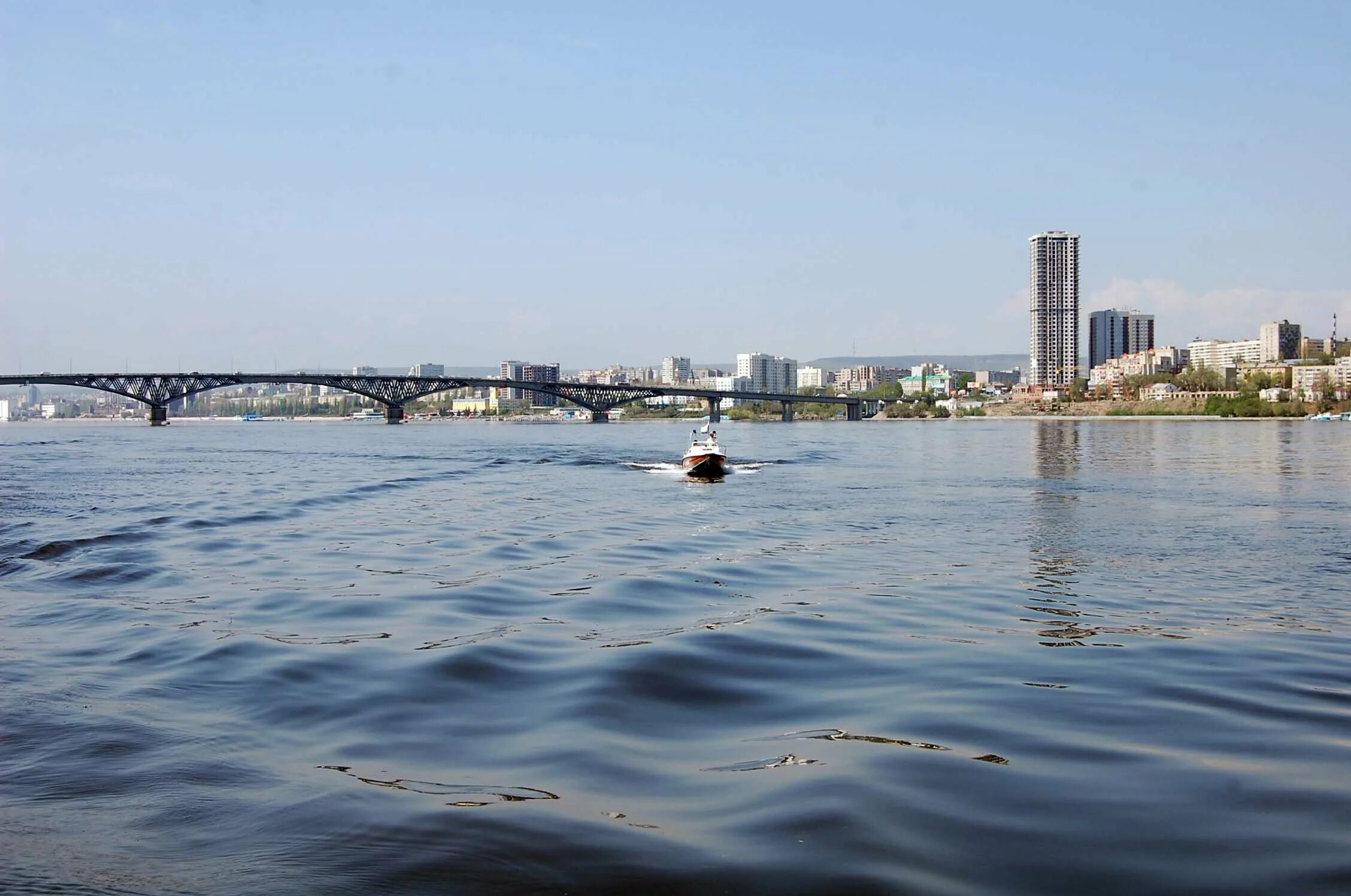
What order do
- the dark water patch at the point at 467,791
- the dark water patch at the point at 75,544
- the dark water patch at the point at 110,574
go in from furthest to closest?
the dark water patch at the point at 75,544, the dark water patch at the point at 110,574, the dark water patch at the point at 467,791

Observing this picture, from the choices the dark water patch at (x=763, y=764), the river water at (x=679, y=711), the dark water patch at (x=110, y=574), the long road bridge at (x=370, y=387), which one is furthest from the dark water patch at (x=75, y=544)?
the long road bridge at (x=370, y=387)

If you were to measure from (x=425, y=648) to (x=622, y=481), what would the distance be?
1511 inches

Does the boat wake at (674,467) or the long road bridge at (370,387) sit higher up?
the long road bridge at (370,387)

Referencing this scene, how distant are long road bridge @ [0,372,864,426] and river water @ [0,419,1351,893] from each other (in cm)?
13076

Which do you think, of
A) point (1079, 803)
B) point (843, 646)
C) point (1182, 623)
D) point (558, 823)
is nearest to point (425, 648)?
point (843, 646)

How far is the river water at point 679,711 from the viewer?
22.6 ft

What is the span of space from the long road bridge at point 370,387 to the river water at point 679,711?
13076 cm

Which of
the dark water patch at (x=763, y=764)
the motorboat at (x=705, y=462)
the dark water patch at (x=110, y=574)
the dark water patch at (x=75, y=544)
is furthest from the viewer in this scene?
the motorboat at (x=705, y=462)

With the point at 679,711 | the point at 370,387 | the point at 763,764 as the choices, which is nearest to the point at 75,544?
the point at 679,711

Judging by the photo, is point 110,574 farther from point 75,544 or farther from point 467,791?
point 467,791

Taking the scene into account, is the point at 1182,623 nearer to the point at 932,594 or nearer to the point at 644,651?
the point at 932,594

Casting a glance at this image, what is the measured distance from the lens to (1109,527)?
28.8 meters

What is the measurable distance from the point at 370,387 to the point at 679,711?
176m

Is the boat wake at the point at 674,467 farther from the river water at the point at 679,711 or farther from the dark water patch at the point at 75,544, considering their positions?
the dark water patch at the point at 75,544
